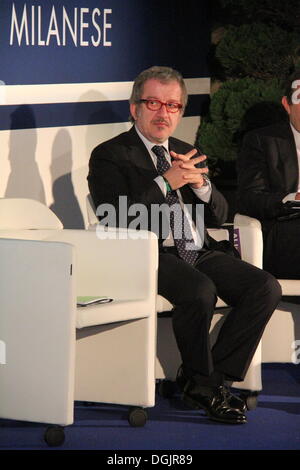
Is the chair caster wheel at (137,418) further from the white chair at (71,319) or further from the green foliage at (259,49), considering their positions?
the green foliage at (259,49)

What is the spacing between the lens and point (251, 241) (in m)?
4.82

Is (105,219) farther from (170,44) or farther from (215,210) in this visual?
(170,44)

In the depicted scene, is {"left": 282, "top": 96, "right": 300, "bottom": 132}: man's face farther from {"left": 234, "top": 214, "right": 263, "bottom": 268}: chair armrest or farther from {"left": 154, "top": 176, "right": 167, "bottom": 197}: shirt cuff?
{"left": 154, "top": 176, "right": 167, "bottom": 197}: shirt cuff

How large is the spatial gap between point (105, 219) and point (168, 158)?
448mm

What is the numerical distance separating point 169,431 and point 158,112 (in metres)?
1.40

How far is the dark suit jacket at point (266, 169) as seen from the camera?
5090mm

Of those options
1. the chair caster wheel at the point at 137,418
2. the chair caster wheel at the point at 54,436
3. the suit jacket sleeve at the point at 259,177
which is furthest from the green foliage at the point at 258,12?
the chair caster wheel at the point at 54,436

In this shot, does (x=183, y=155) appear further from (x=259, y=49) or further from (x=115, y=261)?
(x=259, y=49)

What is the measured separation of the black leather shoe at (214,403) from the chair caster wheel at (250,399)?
0.25 m

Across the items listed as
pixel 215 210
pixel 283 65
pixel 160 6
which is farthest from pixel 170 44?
pixel 215 210

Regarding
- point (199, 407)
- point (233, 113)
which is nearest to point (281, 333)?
point (199, 407)

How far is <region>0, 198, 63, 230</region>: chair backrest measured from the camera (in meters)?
4.58

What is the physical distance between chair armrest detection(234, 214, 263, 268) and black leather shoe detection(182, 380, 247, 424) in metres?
0.66

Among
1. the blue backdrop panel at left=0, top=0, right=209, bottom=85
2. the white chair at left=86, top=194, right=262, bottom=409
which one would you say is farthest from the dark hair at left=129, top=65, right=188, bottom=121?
the blue backdrop panel at left=0, top=0, right=209, bottom=85
